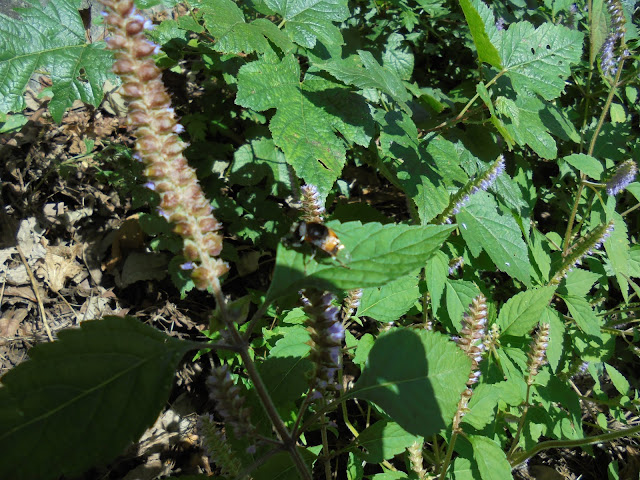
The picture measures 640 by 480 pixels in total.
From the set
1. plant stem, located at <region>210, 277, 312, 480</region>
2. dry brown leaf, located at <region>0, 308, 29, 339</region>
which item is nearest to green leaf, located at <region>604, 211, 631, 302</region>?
plant stem, located at <region>210, 277, 312, 480</region>

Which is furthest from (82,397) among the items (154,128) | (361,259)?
(361,259)

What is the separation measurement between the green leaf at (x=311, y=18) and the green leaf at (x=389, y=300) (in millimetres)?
1411

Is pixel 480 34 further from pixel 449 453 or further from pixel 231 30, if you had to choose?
pixel 449 453

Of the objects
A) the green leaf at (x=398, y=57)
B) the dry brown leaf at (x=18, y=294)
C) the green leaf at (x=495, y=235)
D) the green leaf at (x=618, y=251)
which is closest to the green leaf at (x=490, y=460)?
the green leaf at (x=495, y=235)

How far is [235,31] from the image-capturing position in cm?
216

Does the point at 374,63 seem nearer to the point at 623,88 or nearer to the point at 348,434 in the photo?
the point at 348,434

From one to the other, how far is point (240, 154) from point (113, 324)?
2.14 meters

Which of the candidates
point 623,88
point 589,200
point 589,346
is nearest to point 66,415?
point 589,346

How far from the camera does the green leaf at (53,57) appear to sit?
6.93ft

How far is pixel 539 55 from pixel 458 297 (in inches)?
63.9

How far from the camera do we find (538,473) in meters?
2.97

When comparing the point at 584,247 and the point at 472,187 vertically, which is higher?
the point at 472,187

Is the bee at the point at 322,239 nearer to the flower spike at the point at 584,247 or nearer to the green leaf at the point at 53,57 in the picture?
the green leaf at the point at 53,57

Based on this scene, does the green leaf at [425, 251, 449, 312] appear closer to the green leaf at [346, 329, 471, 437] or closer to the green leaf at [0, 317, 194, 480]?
the green leaf at [346, 329, 471, 437]
